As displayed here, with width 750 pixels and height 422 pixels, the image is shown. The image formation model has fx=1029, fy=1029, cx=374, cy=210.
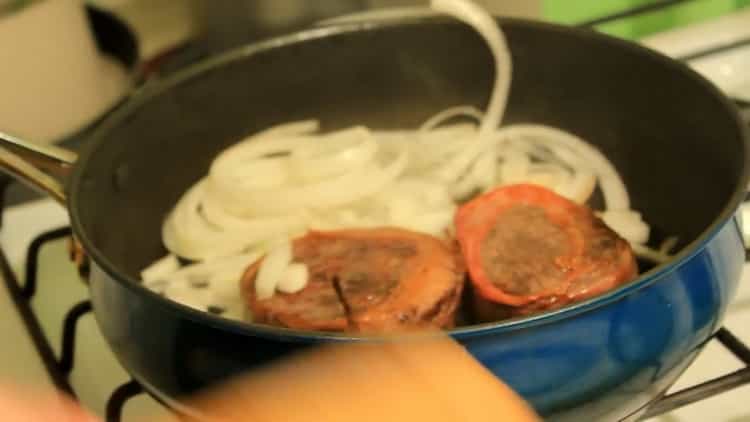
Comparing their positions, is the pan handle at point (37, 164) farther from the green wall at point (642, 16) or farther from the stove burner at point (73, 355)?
the green wall at point (642, 16)

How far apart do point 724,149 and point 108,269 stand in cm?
38

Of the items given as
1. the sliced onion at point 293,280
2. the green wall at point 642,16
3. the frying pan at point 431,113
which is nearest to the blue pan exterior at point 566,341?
the frying pan at point 431,113

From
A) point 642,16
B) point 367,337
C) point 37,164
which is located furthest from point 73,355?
point 642,16

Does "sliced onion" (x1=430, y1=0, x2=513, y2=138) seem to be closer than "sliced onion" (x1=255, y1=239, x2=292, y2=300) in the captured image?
No

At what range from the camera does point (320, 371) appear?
45 centimetres

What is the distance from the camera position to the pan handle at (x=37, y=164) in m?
0.62

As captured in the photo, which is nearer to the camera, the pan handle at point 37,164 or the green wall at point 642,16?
the pan handle at point 37,164

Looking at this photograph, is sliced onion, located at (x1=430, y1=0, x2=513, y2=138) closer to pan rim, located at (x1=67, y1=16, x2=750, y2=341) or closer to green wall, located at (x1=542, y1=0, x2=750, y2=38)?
pan rim, located at (x1=67, y1=16, x2=750, y2=341)

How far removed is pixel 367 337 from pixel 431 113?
432mm

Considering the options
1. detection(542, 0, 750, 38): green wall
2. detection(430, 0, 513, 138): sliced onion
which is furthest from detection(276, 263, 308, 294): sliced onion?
detection(542, 0, 750, 38): green wall

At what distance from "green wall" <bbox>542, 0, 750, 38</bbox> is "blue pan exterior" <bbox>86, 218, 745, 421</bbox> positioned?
440mm

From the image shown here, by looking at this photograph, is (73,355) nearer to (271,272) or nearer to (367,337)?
(271,272)

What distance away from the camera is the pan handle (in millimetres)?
620

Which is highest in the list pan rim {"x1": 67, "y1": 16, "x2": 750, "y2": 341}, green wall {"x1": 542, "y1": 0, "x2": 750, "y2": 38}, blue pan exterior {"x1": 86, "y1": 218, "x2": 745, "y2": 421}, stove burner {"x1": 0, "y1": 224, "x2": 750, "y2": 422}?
pan rim {"x1": 67, "y1": 16, "x2": 750, "y2": 341}
